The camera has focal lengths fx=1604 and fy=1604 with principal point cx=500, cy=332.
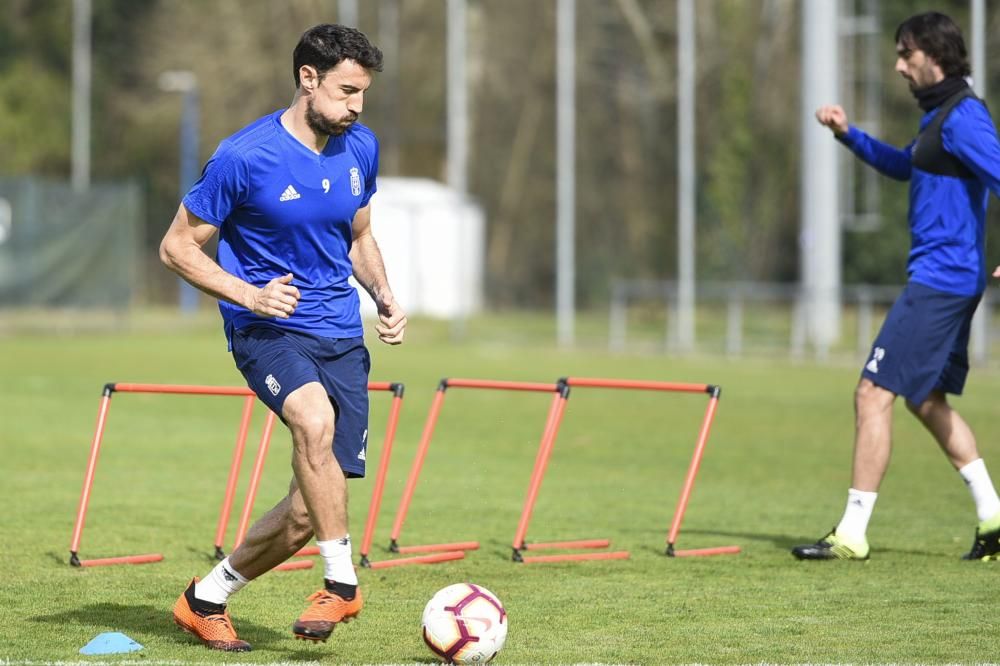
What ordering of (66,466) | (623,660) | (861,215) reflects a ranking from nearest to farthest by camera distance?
1. (623,660)
2. (66,466)
3. (861,215)

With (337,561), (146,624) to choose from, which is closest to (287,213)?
(337,561)

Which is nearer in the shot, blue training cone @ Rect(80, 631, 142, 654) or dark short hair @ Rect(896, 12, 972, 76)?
blue training cone @ Rect(80, 631, 142, 654)

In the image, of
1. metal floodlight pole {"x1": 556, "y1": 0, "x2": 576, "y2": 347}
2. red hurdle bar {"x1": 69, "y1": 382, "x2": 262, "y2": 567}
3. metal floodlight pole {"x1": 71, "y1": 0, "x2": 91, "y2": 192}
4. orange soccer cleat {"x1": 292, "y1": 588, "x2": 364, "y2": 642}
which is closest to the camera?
orange soccer cleat {"x1": 292, "y1": 588, "x2": 364, "y2": 642}

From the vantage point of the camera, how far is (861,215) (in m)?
31.3

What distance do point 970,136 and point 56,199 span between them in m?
28.9

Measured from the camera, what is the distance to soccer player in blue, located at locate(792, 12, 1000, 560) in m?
8.63

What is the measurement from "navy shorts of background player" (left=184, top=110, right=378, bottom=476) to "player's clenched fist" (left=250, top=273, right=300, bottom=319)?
264mm

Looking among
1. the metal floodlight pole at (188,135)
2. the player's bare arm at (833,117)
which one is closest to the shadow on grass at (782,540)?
the player's bare arm at (833,117)

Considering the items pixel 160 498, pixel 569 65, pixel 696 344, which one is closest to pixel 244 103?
pixel 569 65

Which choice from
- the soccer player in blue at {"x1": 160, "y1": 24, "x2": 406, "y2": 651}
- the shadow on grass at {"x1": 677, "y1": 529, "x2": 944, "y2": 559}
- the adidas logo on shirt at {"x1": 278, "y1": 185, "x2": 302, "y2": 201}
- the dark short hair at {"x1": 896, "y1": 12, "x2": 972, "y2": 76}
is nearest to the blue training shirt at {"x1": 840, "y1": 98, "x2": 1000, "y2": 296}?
the dark short hair at {"x1": 896, "y1": 12, "x2": 972, "y2": 76}

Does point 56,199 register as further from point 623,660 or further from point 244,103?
point 623,660

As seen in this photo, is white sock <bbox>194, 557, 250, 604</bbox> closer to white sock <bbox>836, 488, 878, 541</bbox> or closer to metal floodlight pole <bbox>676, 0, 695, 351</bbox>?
white sock <bbox>836, 488, 878, 541</bbox>

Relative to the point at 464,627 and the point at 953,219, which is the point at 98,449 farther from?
the point at 953,219

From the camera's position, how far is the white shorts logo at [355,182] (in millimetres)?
6535
